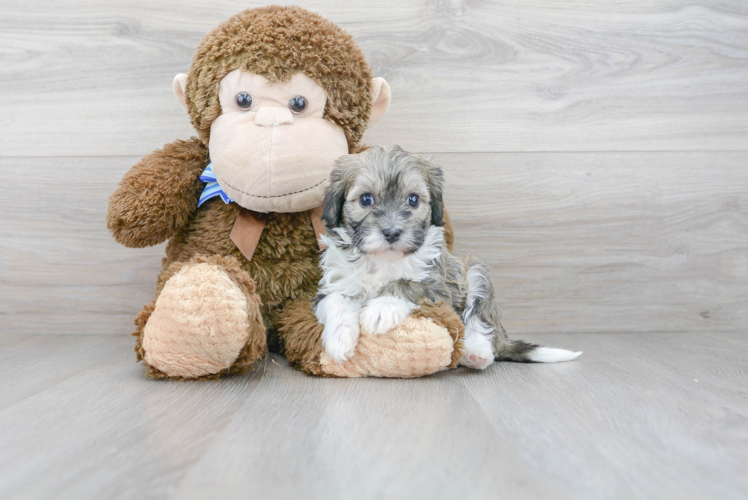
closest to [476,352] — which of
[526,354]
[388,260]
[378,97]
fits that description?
[526,354]

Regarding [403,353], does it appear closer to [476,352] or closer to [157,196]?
[476,352]

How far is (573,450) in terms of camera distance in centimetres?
108

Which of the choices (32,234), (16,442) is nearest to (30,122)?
(32,234)

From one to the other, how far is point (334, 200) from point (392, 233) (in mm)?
227

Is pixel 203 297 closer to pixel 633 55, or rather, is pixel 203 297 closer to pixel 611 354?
pixel 611 354

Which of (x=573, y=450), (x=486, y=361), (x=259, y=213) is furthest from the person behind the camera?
(x=259, y=213)

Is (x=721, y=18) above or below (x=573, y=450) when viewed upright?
above

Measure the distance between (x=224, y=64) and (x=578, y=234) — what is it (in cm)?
153

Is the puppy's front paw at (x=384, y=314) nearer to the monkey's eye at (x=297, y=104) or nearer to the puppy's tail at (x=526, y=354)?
the puppy's tail at (x=526, y=354)

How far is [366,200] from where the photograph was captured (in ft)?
5.09

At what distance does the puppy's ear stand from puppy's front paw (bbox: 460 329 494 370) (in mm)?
361

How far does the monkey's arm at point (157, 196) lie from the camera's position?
1746 mm

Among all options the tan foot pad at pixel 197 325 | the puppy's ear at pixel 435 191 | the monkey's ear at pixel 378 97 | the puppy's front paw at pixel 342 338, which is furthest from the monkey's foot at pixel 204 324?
the monkey's ear at pixel 378 97

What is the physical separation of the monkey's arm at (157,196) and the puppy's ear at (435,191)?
792 millimetres
